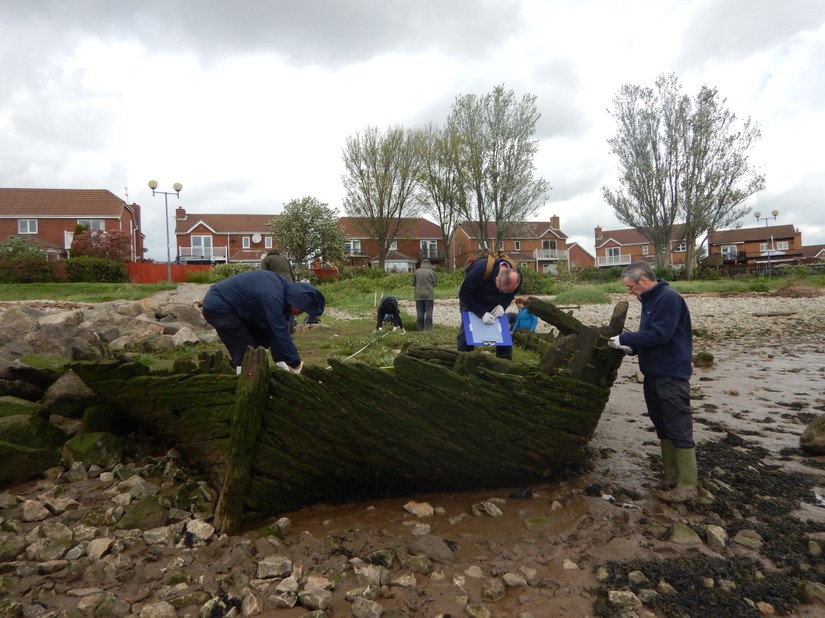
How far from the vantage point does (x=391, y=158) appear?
4356 cm

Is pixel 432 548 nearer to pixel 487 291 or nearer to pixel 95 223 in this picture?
pixel 487 291

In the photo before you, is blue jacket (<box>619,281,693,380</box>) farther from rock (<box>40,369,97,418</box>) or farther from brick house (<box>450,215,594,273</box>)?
brick house (<box>450,215,594,273</box>)

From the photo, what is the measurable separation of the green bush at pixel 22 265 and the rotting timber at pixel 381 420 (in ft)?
89.6

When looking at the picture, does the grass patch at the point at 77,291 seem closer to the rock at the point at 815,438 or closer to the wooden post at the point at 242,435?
the wooden post at the point at 242,435

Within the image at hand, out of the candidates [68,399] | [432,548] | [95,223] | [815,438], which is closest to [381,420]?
[432,548]

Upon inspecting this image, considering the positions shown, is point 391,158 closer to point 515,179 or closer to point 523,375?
point 515,179

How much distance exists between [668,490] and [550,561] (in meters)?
1.51

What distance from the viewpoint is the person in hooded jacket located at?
16.7 feet

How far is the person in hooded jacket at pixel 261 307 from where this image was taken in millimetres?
5082

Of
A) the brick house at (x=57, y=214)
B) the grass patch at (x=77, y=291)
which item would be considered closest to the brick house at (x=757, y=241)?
the brick house at (x=57, y=214)

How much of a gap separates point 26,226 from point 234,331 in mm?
48310

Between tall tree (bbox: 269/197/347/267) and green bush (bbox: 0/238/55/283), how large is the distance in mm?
13326

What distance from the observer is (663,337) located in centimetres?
396

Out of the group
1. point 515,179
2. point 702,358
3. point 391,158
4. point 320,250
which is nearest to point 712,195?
point 515,179
